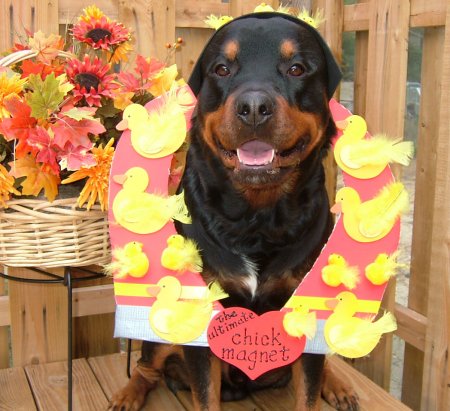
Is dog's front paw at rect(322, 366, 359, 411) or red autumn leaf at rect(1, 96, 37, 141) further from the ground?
red autumn leaf at rect(1, 96, 37, 141)

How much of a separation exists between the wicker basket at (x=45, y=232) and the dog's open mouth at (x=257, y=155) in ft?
1.45

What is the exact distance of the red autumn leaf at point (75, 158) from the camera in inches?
70.5

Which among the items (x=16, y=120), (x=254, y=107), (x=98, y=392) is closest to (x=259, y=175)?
(x=254, y=107)

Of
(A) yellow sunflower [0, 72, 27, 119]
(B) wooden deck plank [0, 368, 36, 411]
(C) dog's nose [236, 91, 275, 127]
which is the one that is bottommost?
(B) wooden deck plank [0, 368, 36, 411]

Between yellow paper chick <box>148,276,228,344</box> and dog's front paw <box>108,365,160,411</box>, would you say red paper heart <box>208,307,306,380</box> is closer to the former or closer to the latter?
yellow paper chick <box>148,276,228,344</box>

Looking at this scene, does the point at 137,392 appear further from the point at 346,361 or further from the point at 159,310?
the point at 346,361

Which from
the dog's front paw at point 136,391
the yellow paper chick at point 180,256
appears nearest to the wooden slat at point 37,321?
the dog's front paw at point 136,391

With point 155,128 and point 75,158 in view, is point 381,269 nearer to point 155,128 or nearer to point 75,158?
point 155,128

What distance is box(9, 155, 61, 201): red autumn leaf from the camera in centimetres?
182

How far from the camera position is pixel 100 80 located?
6.42 ft

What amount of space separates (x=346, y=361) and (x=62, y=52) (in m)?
1.84

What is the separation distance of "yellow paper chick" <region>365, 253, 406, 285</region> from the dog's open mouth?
41 cm

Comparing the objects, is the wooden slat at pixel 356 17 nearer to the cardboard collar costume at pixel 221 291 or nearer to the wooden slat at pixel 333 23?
the wooden slat at pixel 333 23

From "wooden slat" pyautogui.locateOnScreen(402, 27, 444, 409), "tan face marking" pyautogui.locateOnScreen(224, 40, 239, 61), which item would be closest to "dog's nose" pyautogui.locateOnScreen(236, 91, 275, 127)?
"tan face marking" pyautogui.locateOnScreen(224, 40, 239, 61)
